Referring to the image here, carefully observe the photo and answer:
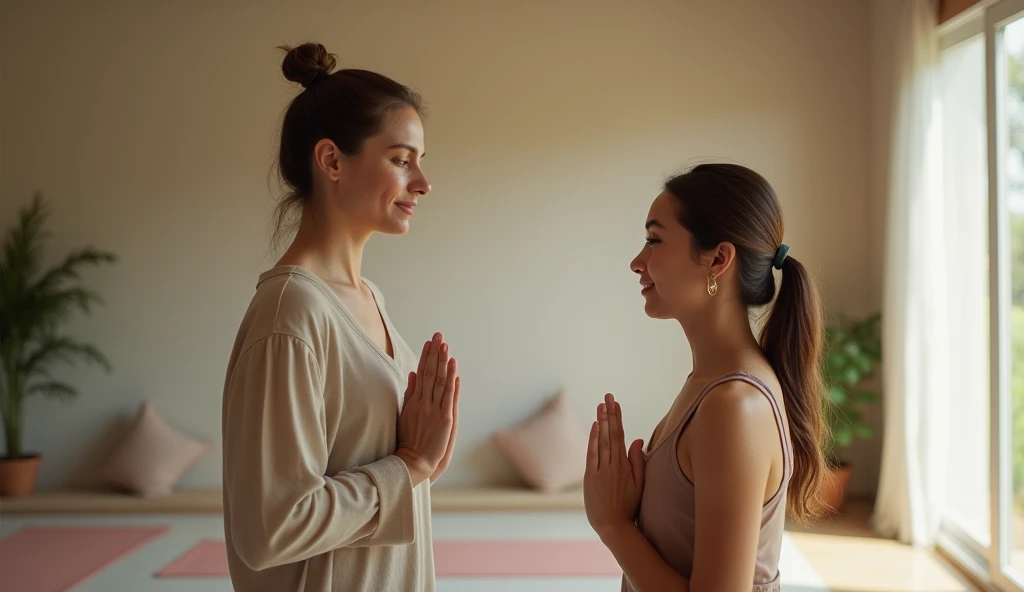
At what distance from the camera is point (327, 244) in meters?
1.78

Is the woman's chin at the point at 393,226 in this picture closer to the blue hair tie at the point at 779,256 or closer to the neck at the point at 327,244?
the neck at the point at 327,244

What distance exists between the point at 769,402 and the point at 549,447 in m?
3.75

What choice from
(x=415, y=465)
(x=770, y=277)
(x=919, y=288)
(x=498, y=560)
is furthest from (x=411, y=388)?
(x=919, y=288)

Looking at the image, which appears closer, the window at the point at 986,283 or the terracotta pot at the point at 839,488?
the window at the point at 986,283

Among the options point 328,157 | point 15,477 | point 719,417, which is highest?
point 328,157

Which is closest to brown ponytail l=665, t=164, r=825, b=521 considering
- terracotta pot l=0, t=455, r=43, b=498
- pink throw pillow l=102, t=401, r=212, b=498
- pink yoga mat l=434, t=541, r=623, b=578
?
pink yoga mat l=434, t=541, r=623, b=578

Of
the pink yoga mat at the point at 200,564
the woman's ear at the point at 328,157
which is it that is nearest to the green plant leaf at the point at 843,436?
the pink yoga mat at the point at 200,564

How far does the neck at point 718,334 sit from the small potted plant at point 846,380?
3.36 m

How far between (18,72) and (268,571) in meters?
4.90

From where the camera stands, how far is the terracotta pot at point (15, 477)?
5.12 meters

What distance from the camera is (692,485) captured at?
147 centimetres

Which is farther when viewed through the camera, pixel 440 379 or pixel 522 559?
pixel 522 559

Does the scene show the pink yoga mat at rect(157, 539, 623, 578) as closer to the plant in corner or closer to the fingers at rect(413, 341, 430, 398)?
the plant in corner

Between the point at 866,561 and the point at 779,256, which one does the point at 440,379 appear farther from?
the point at 866,561
